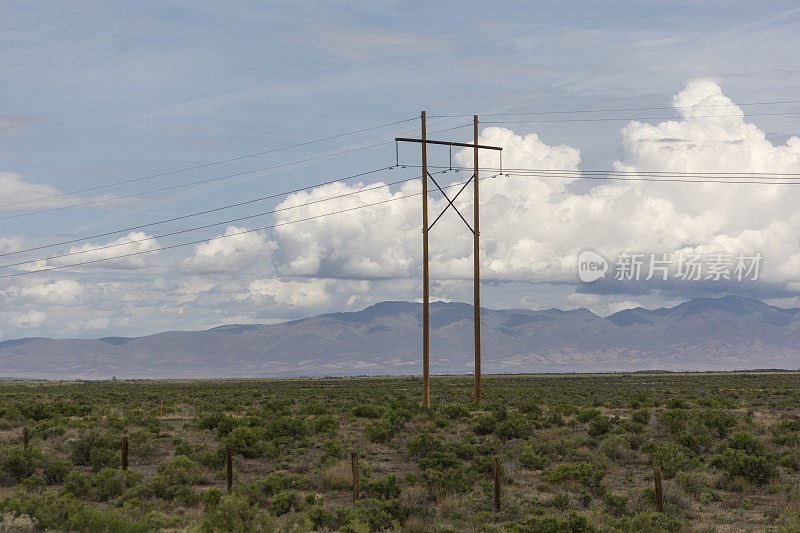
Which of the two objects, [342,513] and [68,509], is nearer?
[68,509]

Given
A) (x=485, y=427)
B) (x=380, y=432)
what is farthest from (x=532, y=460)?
(x=380, y=432)

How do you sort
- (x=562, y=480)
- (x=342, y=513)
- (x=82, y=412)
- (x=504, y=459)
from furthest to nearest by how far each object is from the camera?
1. (x=82, y=412)
2. (x=504, y=459)
3. (x=562, y=480)
4. (x=342, y=513)

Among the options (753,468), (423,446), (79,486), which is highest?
(423,446)

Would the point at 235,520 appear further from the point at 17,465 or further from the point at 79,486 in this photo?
the point at 17,465

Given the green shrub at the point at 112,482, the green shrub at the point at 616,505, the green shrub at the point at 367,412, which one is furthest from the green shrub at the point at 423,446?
the green shrub at the point at 367,412

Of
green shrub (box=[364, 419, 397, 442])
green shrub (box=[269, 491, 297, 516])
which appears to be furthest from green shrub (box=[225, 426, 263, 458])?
green shrub (box=[269, 491, 297, 516])

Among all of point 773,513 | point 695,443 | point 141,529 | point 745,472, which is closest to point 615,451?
point 695,443

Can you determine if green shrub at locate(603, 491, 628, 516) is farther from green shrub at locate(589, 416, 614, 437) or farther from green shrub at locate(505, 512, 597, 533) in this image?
green shrub at locate(589, 416, 614, 437)

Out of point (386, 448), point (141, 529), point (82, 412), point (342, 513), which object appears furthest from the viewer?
point (82, 412)

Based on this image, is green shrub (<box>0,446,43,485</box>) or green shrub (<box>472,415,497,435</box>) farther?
green shrub (<box>472,415,497,435</box>)

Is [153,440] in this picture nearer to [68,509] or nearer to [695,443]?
[68,509]

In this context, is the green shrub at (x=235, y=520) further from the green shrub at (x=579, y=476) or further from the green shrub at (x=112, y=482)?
the green shrub at (x=579, y=476)

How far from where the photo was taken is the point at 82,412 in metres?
50.2

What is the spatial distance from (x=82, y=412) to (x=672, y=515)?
136ft
